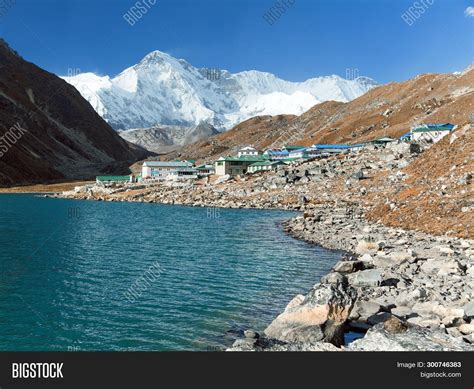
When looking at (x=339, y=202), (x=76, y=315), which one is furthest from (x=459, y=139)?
(x=76, y=315)

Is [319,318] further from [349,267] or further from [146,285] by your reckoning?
→ [146,285]

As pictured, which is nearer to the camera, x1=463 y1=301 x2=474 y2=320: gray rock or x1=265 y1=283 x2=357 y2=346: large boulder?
x1=265 y1=283 x2=357 y2=346: large boulder

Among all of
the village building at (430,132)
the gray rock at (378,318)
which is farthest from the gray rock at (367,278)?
the village building at (430,132)

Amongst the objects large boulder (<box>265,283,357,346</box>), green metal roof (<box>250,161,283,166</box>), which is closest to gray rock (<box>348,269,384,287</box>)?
large boulder (<box>265,283,357,346</box>)

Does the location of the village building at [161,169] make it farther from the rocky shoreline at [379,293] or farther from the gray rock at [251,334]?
the gray rock at [251,334]

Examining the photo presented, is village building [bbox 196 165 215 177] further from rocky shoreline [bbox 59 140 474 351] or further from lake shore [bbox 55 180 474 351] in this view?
lake shore [bbox 55 180 474 351]
